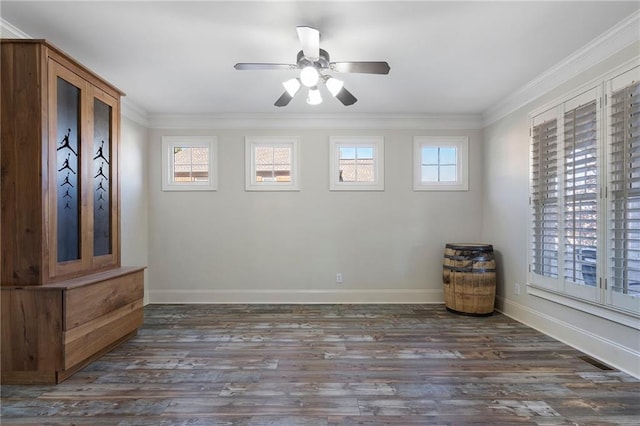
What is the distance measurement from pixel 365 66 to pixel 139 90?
2.74m

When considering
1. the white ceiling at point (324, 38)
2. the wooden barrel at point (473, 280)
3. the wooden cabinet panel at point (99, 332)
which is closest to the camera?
the white ceiling at point (324, 38)

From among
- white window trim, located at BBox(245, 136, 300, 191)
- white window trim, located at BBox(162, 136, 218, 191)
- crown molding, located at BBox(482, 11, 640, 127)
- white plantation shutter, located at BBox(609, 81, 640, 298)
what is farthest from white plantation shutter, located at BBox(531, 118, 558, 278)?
white window trim, located at BBox(162, 136, 218, 191)

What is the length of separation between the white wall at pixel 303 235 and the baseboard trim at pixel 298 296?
0.05ft

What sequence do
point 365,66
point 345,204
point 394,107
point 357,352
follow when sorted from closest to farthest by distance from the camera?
point 365,66, point 357,352, point 394,107, point 345,204

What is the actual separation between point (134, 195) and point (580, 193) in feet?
16.3

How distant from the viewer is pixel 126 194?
4121 mm

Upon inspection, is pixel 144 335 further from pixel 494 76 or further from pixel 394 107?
pixel 494 76

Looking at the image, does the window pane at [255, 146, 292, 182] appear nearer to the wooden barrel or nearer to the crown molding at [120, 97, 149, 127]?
the crown molding at [120, 97, 149, 127]

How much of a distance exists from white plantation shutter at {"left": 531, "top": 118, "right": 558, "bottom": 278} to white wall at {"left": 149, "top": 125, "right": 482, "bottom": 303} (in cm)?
114

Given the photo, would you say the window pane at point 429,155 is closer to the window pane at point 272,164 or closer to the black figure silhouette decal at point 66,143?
the window pane at point 272,164

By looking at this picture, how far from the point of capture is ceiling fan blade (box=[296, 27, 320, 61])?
86.2 inches

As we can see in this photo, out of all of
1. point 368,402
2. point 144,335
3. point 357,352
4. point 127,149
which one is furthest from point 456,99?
point 144,335

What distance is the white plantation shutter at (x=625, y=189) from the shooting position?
96.0 inches

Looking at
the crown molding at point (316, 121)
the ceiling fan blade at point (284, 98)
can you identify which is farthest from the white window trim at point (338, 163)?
the ceiling fan blade at point (284, 98)
